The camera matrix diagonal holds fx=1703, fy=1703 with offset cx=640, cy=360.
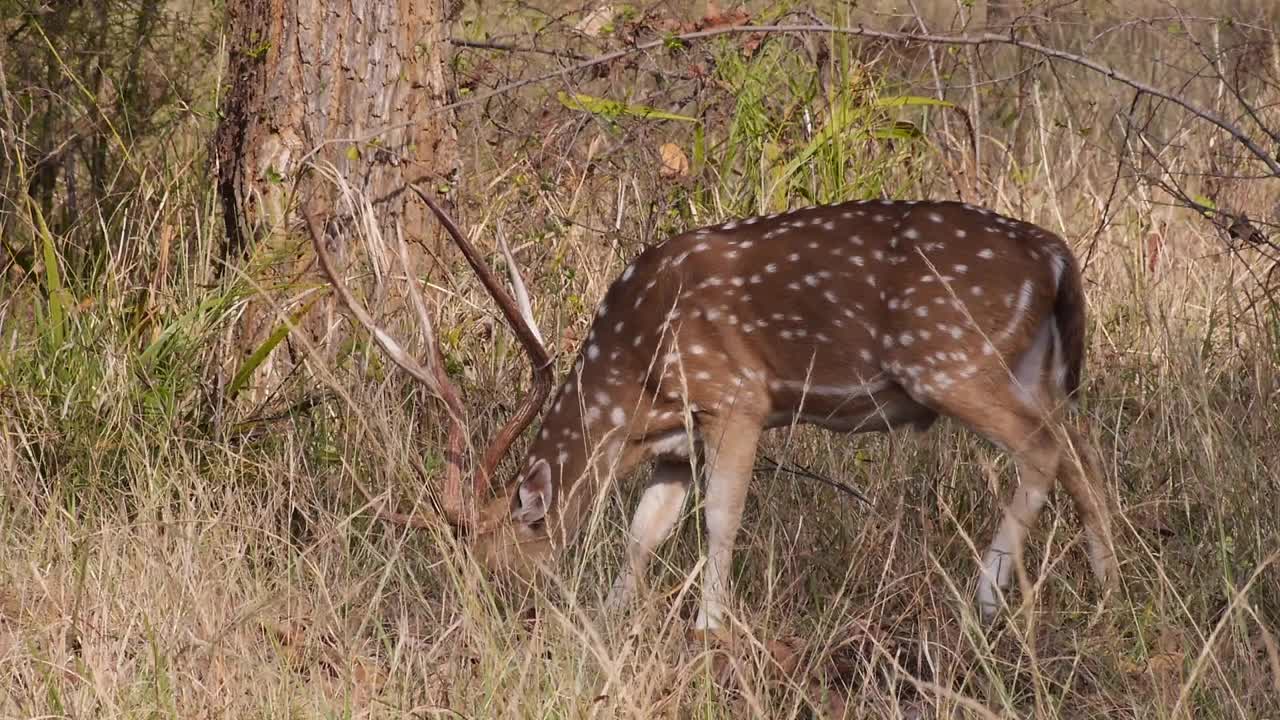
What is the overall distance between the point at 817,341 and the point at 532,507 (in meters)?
0.90

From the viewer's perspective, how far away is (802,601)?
175 inches

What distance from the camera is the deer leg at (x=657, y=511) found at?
4721mm

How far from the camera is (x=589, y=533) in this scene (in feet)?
13.6

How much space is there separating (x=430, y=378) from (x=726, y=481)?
0.91 m

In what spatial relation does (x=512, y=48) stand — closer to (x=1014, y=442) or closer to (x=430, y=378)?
(x=430, y=378)

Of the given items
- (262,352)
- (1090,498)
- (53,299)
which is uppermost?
(53,299)

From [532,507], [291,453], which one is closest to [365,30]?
[291,453]

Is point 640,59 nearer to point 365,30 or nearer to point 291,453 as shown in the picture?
point 365,30

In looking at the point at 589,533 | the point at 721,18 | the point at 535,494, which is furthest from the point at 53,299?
the point at 721,18

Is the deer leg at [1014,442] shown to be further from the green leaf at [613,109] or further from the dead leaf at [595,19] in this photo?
the dead leaf at [595,19]

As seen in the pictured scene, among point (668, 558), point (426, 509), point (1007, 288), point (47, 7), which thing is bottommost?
point (668, 558)

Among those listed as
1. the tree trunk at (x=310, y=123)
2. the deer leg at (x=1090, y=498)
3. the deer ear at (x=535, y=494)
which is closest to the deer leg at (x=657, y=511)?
the deer ear at (x=535, y=494)

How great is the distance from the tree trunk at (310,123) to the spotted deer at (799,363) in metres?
1.12

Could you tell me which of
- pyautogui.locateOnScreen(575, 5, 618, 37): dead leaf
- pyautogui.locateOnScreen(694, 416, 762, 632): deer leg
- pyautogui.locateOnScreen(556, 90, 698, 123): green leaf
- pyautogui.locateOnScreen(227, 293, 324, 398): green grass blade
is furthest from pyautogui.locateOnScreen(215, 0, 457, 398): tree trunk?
pyautogui.locateOnScreen(694, 416, 762, 632): deer leg
